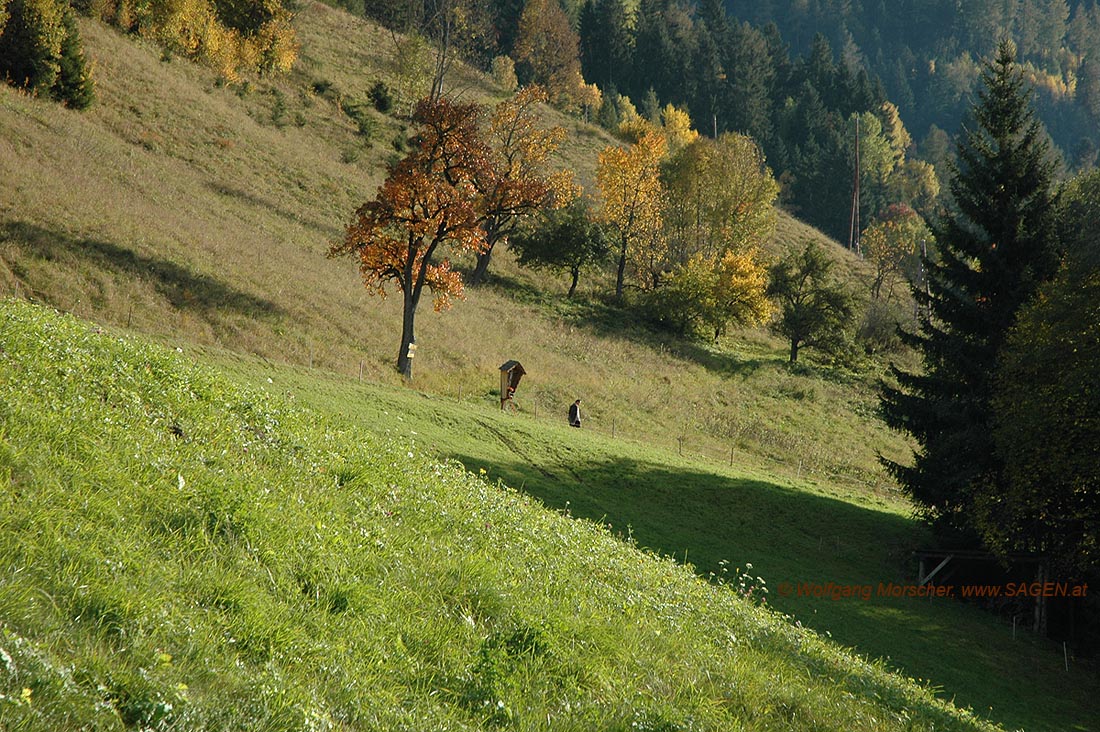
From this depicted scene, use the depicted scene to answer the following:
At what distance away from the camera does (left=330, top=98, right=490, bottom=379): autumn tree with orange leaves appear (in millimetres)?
37344

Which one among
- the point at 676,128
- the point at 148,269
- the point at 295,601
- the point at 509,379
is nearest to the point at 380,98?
the point at 676,128

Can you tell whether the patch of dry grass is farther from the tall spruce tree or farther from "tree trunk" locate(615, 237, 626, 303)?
the tall spruce tree

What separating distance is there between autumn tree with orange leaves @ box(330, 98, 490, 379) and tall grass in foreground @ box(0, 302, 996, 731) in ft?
83.4

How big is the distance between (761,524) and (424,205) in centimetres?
2166

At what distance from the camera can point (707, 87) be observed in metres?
143

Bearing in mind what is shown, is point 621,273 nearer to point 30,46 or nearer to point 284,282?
point 284,282

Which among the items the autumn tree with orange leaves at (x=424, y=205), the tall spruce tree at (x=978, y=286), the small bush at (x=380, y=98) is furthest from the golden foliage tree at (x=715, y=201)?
the tall spruce tree at (x=978, y=286)

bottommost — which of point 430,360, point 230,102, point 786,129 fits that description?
point 430,360

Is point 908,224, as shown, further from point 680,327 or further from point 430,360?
point 430,360

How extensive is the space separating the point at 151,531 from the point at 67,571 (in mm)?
1247

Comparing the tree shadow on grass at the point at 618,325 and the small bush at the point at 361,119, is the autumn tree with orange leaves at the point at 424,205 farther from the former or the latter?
the small bush at the point at 361,119

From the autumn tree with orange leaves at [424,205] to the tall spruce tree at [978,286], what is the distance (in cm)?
2130

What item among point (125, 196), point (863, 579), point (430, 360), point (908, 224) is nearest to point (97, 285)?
point (125, 196)

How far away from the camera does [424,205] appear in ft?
123
